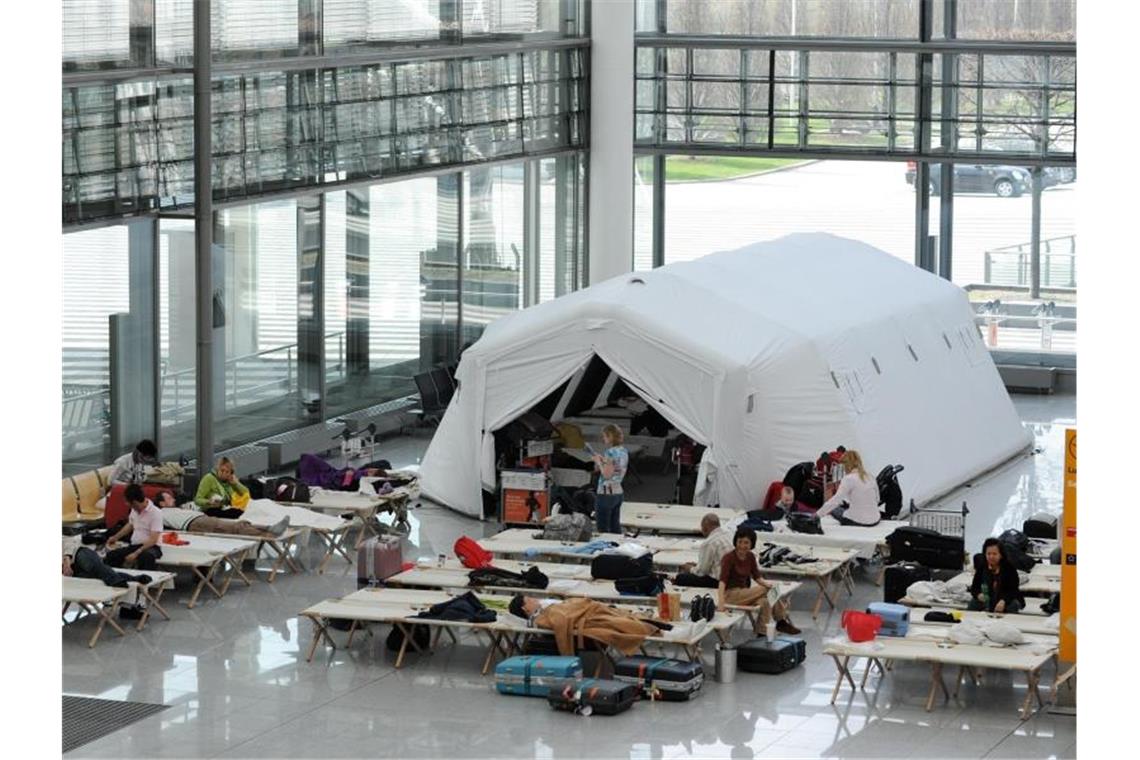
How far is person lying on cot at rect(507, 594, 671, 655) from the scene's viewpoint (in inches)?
519

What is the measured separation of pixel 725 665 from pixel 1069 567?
7.71ft

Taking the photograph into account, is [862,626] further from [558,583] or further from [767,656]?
[558,583]

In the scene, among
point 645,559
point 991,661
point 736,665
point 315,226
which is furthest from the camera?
point 315,226

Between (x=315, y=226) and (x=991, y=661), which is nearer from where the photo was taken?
(x=991, y=661)

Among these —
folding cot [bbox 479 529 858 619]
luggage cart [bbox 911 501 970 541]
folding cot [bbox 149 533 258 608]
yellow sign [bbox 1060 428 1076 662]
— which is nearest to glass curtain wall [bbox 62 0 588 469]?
folding cot [bbox 149 533 258 608]

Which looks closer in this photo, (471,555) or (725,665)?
(725,665)

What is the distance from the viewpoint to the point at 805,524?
54.6 feet

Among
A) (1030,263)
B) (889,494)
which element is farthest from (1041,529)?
(1030,263)

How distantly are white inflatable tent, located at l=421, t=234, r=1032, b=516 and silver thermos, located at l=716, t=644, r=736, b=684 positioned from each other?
5.13 metres

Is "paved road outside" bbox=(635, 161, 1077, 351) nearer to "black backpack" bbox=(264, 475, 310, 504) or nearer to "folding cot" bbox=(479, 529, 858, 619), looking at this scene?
"black backpack" bbox=(264, 475, 310, 504)

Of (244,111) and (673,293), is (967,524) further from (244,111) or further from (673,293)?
(244,111)
